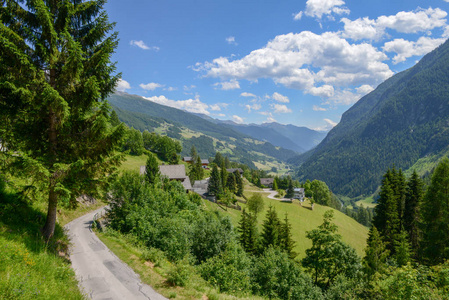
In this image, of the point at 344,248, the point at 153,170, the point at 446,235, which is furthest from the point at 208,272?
the point at 153,170

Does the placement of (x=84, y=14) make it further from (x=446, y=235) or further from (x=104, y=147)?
(x=446, y=235)

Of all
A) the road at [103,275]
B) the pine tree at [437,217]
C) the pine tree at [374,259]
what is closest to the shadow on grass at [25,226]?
the road at [103,275]

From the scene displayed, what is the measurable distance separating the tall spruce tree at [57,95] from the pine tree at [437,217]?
3272 cm

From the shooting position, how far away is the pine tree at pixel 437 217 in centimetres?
2369

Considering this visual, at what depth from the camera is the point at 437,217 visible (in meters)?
25.2

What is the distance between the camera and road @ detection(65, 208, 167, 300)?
1160 centimetres

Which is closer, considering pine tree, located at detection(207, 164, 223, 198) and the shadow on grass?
the shadow on grass

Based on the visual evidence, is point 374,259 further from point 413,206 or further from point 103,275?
point 103,275

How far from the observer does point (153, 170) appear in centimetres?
4375

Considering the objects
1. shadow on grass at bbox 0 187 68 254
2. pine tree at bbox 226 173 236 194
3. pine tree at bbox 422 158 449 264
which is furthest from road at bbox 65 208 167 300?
pine tree at bbox 226 173 236 194

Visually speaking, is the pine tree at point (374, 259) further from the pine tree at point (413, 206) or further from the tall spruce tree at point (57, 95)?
the tall spruce tree at point (57, 95)

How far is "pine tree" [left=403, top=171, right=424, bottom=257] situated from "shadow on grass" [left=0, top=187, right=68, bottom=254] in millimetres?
43652

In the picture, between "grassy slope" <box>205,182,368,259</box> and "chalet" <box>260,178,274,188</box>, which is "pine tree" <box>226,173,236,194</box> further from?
"chalet" <box>260,178,274,188</box>

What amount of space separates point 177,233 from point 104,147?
1067 centimetres
